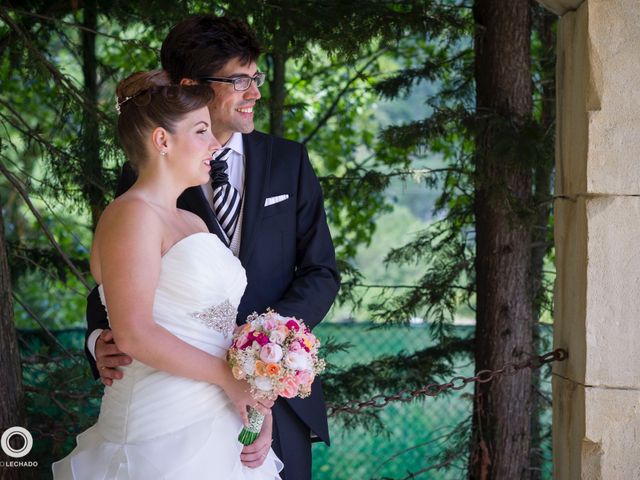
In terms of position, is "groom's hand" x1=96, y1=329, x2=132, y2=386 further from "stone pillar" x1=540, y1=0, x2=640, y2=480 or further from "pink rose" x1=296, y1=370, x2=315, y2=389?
"stone pillar" x1=540, y1=0, x2=640, y2=480

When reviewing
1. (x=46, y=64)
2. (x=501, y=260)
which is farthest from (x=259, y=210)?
(x=501, y=260)

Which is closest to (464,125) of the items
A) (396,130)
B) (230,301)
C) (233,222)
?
(396,130)

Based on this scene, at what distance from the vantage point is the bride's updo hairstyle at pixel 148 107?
9.11 ft

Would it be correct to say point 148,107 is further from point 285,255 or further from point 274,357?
point 274,357

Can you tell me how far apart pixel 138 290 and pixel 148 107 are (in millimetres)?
598

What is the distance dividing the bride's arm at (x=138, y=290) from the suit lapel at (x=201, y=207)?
45cm

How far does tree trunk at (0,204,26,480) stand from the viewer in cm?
412

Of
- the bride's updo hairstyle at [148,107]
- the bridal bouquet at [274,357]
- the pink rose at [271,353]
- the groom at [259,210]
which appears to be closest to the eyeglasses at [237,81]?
the groom at [259,210]

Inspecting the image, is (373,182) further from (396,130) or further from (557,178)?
(557,178)

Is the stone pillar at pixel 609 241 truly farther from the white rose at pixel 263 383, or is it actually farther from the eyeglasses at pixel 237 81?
the white rose at pixel 263 383

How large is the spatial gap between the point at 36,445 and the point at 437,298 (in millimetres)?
2709

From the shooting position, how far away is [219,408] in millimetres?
2775

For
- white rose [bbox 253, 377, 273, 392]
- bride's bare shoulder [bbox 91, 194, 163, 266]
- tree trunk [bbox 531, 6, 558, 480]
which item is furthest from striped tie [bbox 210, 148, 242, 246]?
tree trunk [bbox 531, 6, 558, 480]

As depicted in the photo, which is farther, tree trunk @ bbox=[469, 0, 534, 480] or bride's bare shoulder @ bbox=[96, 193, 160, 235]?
tree trunk @ bbox=[469, 0, 534, 480]
